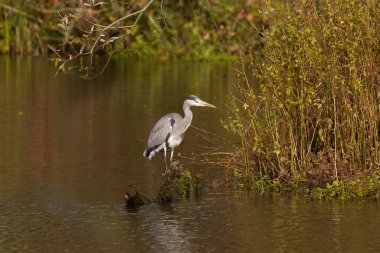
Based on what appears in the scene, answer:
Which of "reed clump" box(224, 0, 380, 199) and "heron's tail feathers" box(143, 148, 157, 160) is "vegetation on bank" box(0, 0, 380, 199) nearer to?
"reed clump" box(224, 0, 380, 199)

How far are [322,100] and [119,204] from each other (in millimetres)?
2392

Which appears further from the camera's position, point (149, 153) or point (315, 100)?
point (149, 153)

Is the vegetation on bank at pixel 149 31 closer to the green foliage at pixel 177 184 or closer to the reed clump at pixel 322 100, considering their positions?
the green foliage at pixel 177 184

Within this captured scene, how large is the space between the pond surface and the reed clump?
0.42 m

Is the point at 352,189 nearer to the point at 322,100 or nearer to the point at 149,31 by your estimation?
the point at 322,100

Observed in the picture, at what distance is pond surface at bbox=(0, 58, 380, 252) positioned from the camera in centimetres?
1066

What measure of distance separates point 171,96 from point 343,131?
11.5 meters

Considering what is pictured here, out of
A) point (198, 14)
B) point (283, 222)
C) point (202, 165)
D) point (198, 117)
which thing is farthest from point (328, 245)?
point (198, 14)

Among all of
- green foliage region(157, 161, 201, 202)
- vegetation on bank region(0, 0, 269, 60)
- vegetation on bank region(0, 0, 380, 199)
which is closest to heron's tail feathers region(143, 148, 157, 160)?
green foliage region(157, 161, 201, 202)

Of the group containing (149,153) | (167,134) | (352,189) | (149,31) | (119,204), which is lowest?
(119,204)

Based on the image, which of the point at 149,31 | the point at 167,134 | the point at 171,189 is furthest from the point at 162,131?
the point at 149,31

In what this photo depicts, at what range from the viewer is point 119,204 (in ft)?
41.1

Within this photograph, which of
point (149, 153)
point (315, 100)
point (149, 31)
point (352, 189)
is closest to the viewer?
point (352, 189)

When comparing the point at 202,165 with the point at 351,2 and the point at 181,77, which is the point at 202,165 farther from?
the point at 181,77
